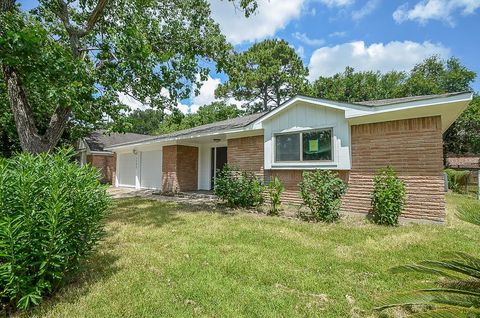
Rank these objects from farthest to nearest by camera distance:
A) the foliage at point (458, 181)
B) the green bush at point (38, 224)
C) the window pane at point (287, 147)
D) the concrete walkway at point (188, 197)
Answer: the foliage at point (458, 181) → the concrete walkway at point (188, 197) → the window pane at point (287, 147) → the green bush at point (38, 224)

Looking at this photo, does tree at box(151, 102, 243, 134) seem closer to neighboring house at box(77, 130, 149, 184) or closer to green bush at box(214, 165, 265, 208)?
neighboring house at box(77, 130, 149, 184)

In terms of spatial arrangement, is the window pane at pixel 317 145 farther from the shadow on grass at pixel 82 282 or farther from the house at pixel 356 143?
the shadow on grass at pixel 82 282

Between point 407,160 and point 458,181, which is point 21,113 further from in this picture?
point 458,181

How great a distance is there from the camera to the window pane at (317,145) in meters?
8.57

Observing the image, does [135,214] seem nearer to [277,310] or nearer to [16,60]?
[16,60]

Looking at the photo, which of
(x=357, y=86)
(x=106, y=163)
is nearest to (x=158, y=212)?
(x=106, y=163)

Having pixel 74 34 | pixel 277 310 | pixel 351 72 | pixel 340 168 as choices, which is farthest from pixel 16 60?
pixel 351 72

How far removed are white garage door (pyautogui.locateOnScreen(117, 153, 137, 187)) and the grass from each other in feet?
40.9

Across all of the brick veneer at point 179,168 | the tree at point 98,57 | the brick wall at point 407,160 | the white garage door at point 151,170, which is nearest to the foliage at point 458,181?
the brick wall at point 407,160

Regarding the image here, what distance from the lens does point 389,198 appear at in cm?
667

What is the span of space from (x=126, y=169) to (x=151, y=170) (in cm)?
345

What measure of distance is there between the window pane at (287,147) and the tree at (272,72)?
19.3 m

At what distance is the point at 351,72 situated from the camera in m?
32.1

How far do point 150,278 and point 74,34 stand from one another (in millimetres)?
8084
